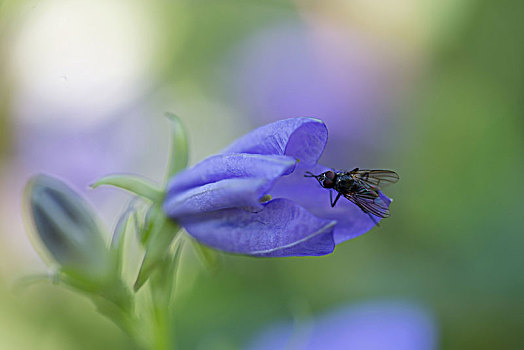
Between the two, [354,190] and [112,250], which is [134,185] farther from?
[354,190]

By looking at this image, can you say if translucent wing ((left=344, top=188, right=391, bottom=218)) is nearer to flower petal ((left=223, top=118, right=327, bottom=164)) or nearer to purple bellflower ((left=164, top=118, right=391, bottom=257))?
purple bellflower ((left=164, top=118, right=391, bottom=257))

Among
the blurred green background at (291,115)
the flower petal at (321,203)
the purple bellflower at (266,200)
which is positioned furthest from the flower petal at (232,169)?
the blurred green background at (291,115)

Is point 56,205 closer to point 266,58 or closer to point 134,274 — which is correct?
point 134,274

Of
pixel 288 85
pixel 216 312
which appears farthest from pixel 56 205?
pixel 288 85

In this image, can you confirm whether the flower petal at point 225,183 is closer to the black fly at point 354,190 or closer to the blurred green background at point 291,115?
the black fly at point 354,190

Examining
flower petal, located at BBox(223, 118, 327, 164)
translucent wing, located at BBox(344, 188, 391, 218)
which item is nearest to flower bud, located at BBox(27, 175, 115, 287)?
flower petal, located at BBox(223, 118, 327, 164)

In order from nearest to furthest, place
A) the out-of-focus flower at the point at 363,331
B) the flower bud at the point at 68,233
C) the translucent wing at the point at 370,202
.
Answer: the translucent wing at the point at 370,202 → the flower bud at the point at 68,233 → the out-of-focus flower at the point at 363,331
